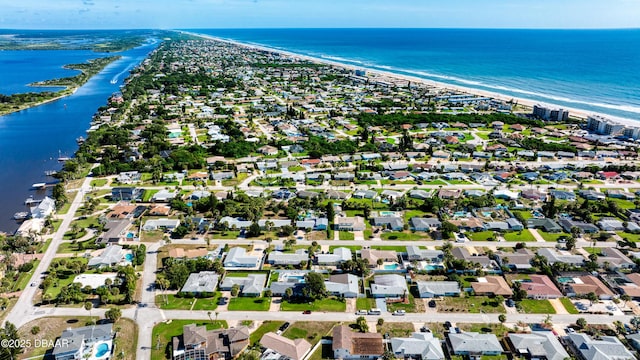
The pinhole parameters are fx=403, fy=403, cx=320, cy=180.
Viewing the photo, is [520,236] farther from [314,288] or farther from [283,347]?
[283,347]

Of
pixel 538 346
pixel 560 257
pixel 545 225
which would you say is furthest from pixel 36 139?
pixel 560 257

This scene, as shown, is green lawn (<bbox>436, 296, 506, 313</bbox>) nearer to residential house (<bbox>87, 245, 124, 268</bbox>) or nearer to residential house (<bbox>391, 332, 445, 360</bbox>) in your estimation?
residential house (<bbox>391, 332, 445, 360</bbox>)

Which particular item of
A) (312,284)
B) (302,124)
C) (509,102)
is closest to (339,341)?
(312,284)

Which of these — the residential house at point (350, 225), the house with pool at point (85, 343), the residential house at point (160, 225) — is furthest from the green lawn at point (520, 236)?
the house with pool at point (85, 343)

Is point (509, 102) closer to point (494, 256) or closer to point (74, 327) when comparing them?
point (494, 256)

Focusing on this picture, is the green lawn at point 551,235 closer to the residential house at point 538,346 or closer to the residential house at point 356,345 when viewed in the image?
the residential house at point 538,346

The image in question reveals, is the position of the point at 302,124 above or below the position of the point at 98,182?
above
